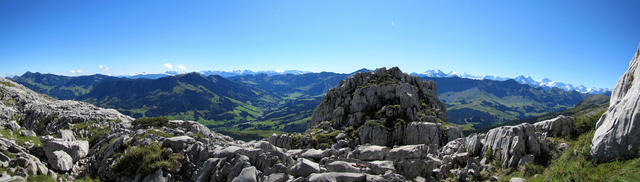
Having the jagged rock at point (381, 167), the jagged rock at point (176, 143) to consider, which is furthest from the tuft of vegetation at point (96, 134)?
the jagged rock at point (381, 167)

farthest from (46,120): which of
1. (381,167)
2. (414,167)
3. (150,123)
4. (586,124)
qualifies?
(586,124)

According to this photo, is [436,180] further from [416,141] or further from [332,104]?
[332,104]

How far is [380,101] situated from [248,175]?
52.2 m

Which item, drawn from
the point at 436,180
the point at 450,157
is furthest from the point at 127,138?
the point at 450,157

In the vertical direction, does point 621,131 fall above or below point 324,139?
above

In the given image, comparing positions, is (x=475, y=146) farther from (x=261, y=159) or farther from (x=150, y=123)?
(x=150, y=123)

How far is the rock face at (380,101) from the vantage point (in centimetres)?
6631

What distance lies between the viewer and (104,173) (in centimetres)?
2941

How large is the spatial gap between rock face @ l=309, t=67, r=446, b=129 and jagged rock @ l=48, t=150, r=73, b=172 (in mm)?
52652

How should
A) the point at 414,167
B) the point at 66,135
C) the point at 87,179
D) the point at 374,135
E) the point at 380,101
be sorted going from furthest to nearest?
1. the point at 380,101
2. the point at 374,135
3. the point at 66,135
4. the point at 414,167
5. the point at 87,179

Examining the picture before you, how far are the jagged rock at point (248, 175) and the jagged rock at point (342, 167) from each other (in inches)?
288

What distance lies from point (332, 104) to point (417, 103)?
26.1 m

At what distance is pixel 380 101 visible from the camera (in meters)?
73.1

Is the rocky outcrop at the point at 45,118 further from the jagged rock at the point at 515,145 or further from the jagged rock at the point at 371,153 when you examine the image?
the jagged rock at the point at 515,145
